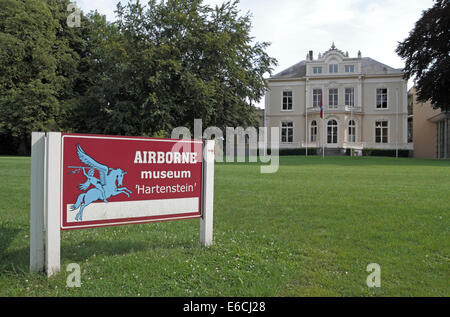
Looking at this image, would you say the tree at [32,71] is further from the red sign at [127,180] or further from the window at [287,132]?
the red sign at [127,180]

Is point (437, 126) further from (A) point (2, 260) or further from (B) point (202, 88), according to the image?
(A) point (2, 260)

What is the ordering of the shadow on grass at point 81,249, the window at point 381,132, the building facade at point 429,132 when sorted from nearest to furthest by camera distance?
the shadow on grass at point 81,249
the building facade at point 429,132
the window at point 381,132

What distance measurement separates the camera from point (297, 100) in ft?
172

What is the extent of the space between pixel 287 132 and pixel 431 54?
80.3ft

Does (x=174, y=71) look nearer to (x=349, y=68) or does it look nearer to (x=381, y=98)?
(x=349, y=68)

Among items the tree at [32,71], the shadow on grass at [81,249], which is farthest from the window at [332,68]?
the shadow on grass at [81,249]

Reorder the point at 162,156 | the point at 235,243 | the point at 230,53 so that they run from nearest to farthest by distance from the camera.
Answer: the point at 162,156
the point at 235,243
the point at 230,53

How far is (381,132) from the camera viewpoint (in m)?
50.8

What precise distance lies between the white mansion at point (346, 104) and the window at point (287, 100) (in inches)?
6.0

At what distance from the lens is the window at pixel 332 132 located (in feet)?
163

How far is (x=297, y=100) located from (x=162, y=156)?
4976 cm

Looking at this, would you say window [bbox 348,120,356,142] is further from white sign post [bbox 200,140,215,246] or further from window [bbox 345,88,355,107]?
white sign post [bbox 200,140,215,246]

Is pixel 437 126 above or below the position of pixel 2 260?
above
